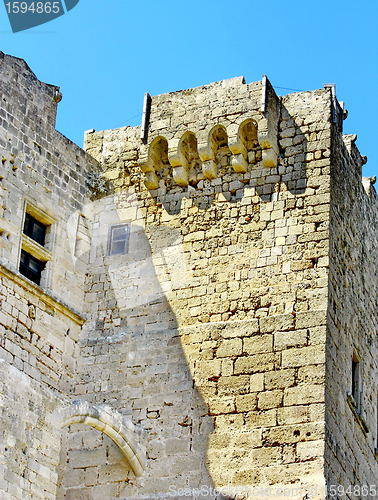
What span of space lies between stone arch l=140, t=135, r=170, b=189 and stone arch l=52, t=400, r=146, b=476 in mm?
3259

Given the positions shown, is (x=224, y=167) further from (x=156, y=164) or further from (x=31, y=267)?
(x=31, y=267)

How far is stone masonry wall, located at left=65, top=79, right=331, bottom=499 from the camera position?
10930 millimetres

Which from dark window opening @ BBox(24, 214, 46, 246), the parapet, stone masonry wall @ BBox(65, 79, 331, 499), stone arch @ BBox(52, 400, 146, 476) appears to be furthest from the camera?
the parapet

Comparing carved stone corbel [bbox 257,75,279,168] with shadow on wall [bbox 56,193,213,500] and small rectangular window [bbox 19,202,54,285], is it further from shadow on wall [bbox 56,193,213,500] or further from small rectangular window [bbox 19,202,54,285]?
small rectangular window [bbox 19,202,54,285]

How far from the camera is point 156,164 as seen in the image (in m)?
13.1

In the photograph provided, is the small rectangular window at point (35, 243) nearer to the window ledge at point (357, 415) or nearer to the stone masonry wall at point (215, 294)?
the stone masonry wall at point (215, 294)

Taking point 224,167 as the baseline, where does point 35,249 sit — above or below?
below

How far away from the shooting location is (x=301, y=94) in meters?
12.6

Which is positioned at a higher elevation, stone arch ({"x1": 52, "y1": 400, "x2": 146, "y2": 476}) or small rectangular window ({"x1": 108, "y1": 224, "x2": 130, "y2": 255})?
small rectangular window ({"x1": 108, "y1": 224, "x2": 130, "y2": 255})

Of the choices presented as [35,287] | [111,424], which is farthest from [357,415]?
[35,287]

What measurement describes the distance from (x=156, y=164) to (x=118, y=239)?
44.7 inches

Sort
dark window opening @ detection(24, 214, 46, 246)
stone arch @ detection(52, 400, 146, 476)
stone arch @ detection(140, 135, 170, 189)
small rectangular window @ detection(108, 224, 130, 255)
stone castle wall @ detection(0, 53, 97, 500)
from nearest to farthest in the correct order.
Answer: stone castle wall @ detection(0, 53, 97, 500), stone arch @ detection(52, 400, 146, 476), dark window opening @ detection(24, 214, 46, 246), small rectangular window @ detection(108, 224, 130, 255), stone arch @ detection(140, 135, 170, 189)

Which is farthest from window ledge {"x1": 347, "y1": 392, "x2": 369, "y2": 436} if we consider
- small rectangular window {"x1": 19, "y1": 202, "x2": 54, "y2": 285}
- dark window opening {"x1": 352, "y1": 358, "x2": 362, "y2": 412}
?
small rectangular window {"x1": 19, "y1": 202, "x2": 54, "y2": 285}

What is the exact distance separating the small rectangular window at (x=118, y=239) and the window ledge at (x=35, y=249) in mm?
967
